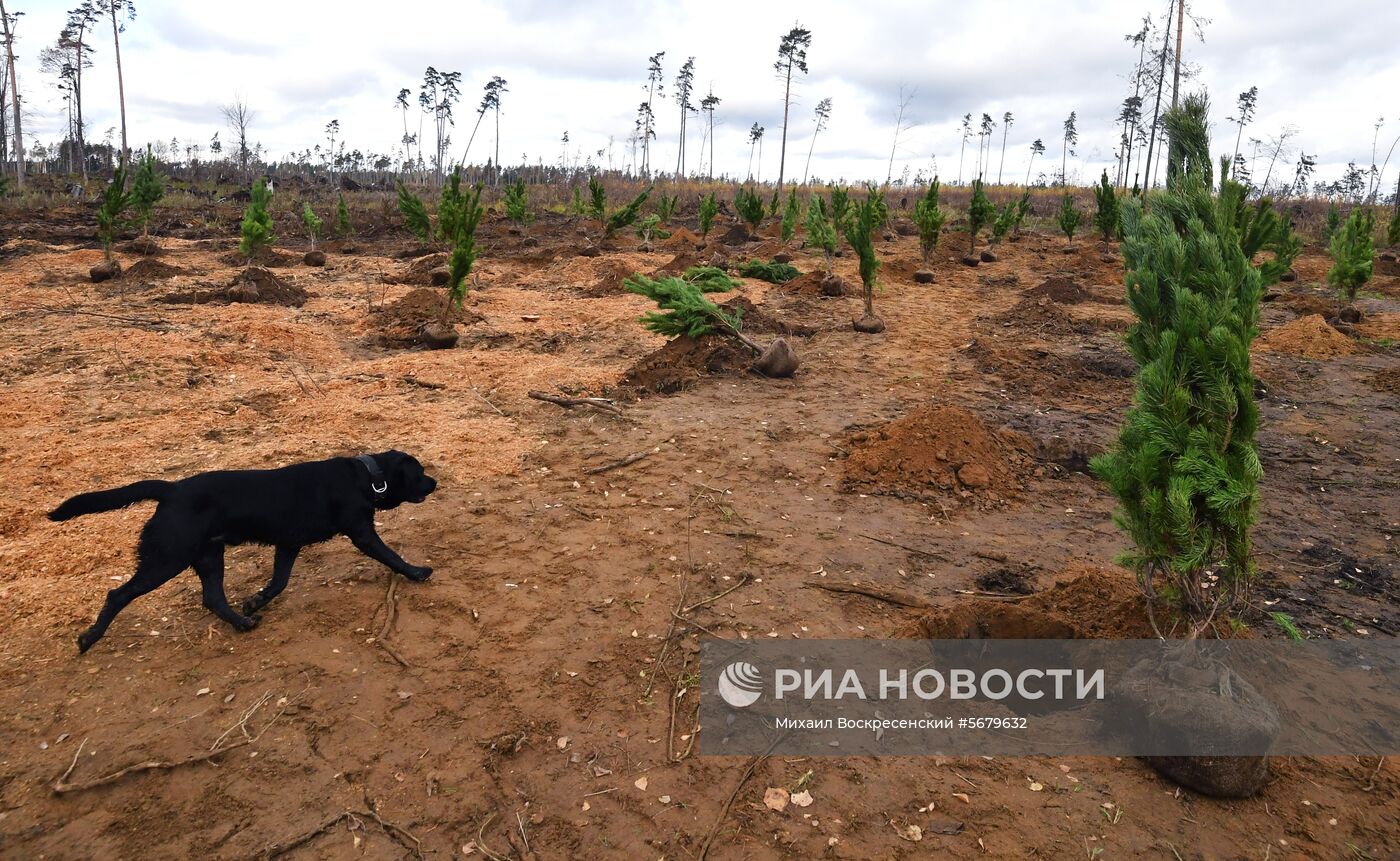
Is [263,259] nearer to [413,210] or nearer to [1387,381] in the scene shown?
[413,210]

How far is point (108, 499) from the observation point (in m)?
3.09

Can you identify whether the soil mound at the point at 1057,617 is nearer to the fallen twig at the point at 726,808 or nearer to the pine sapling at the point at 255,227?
the fallen twig at the point at 726,808

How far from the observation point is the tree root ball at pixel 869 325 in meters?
11.0

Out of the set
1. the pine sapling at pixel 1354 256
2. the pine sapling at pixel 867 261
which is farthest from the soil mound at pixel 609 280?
the pine sapling at pixel 1354 256

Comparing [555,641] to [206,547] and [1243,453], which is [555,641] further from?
[1243,453]

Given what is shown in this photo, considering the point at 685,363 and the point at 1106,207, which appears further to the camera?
the point at 1106,207

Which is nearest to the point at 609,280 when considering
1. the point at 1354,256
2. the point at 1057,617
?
the point at 1057,617

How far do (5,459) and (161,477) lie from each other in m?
1.27

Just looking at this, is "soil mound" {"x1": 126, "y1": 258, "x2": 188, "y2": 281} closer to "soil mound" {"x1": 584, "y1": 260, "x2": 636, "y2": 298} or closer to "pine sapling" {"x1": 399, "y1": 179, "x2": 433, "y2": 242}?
"pine sapling" {"x1": 399, "y1": 179, "x2": 433, "y2": 242}

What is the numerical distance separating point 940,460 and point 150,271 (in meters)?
15.1

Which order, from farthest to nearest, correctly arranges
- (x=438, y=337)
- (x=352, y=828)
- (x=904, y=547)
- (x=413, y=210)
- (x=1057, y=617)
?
1. (x=413, y=210)
2. (x=438, y=337)
3. (x=904, y=547)
4. (x=1057, y=617)
5. (x=352, y=828)

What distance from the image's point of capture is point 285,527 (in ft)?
11.6

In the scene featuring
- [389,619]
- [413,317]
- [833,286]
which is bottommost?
[389,619]

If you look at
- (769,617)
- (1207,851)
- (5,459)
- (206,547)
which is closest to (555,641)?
(769,617)
